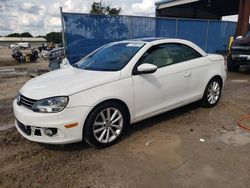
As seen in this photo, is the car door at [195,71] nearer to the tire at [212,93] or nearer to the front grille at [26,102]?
the tire at [212,93]

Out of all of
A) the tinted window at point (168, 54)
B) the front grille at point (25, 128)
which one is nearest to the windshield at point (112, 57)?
the tinted window at point (168, 54)

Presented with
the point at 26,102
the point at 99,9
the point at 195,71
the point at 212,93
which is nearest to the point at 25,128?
the point at 26,102

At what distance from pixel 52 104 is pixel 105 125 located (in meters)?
0.82

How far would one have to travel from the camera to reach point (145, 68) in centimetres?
381

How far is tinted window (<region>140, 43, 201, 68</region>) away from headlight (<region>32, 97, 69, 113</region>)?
57.8 inches

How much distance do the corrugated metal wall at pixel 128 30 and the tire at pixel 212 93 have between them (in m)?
5.09

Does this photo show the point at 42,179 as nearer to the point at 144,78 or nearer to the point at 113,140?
the point at 113,140

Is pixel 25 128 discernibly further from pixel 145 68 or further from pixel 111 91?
pixel 145 68

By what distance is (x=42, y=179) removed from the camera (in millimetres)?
2957

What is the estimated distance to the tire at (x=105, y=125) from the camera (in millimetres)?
3422

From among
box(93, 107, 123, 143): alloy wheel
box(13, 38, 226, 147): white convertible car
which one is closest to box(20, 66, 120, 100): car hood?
box(13, 38, 226, 147): white convertible car

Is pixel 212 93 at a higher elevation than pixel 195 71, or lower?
lower

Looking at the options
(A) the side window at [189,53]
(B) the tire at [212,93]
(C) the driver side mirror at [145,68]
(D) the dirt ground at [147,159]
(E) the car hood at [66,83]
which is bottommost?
(D) the dirt ground at [147,159]

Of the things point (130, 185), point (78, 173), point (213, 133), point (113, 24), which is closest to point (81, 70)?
point (78, 173)
